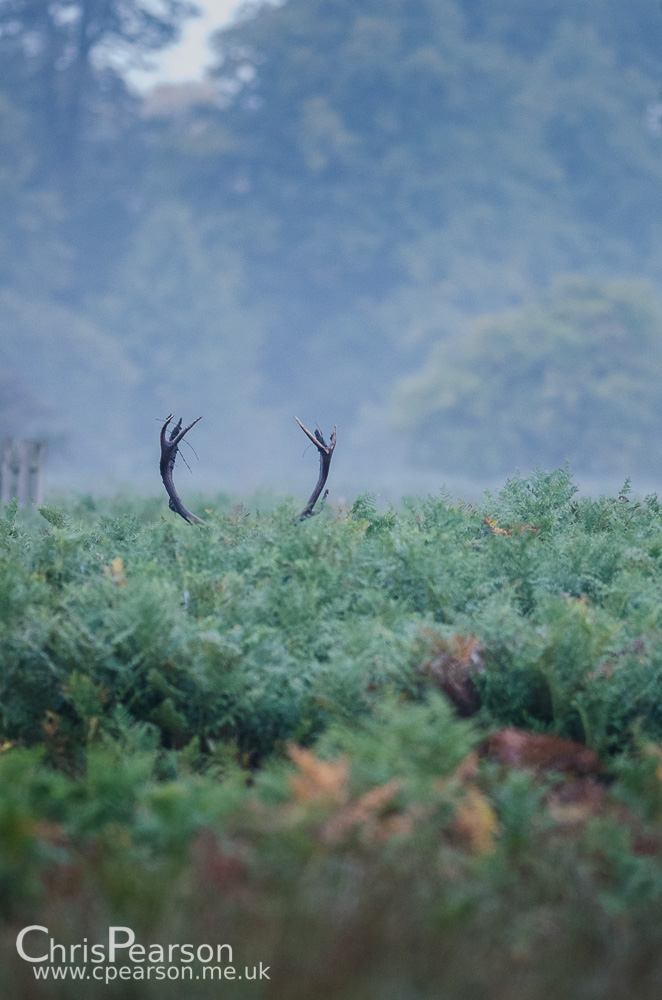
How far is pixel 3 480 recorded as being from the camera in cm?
1670

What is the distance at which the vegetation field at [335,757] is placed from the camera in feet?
9.58

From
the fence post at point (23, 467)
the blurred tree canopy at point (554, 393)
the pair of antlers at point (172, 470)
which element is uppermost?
the blurred tree canopy at point (554, 393)

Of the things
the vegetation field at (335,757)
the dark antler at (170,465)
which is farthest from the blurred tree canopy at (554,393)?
the dark antler at (170,465)

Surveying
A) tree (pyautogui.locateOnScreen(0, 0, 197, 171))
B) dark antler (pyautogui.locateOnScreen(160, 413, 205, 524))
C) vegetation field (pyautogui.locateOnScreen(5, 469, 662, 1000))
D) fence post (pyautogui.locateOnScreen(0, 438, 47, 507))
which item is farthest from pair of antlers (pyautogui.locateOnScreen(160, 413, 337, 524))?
tree (pyautogui.locateOnScreen(0, 0, 197, 171))

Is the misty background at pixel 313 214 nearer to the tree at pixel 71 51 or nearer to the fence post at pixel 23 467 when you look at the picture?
the tree at pixel 71 51

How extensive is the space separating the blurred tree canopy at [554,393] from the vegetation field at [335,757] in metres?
37.0

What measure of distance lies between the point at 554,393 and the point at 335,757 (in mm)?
40905

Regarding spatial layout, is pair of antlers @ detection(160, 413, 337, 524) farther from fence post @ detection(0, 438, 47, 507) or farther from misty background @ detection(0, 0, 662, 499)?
misty background @ detection(0, 0, 662, 499)

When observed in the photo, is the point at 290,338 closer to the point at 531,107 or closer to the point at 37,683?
the point at 531,107

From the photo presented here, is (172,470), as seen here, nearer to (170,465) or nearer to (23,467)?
(170,465)

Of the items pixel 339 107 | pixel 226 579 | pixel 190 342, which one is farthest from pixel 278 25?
pixel 226 579

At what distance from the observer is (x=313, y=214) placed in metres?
64.3

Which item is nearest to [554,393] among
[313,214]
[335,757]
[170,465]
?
[313,214]

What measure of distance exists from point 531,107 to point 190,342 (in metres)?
32.0
